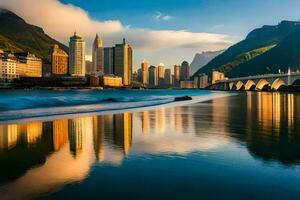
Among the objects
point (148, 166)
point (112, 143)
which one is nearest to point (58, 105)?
point (112, 143)

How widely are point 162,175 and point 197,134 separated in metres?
9.47

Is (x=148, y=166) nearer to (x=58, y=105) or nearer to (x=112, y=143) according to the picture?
(x=112, y=143)

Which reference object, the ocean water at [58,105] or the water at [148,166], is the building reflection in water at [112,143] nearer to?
the water at [148,166]

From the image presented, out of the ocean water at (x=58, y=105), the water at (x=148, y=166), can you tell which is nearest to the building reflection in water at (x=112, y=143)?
the water at (x=148, y=166)

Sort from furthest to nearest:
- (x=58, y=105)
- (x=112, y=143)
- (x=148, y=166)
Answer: (x=58, y=105)
(x=112, y=143)
(x=148, y=166)

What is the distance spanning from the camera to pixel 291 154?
13.4 meters

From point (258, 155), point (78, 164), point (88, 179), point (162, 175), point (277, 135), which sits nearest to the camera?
point (88, 179)

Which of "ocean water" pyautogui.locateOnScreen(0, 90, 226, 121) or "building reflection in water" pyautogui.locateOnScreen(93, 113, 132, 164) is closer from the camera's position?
"building reflection in water" pyautogui.locateOnScreen(93, 113, 132, 164)

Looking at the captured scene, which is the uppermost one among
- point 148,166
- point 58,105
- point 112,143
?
point 58,105

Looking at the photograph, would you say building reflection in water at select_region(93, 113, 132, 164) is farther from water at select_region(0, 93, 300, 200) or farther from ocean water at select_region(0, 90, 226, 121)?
ocean water at select_region(0, 90, 226, 121)

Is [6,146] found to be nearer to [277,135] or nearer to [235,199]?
[235,199]

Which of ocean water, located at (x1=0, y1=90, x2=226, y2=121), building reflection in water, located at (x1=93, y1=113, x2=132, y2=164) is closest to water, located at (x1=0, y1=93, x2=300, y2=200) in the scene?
building reflection in water, located at (x1=93, y1=113, x2=132, y2=164)

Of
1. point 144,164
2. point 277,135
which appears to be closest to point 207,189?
point 144,164

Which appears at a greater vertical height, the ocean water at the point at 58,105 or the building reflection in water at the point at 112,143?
the ocean water at the point at 58,105
